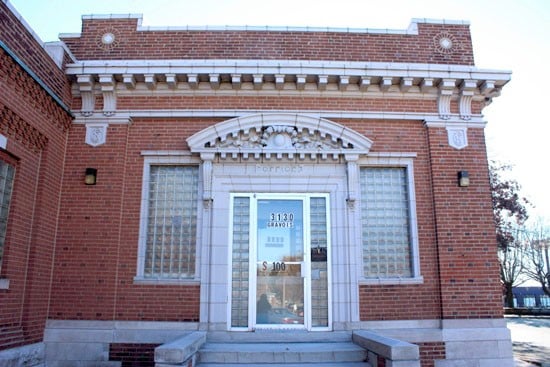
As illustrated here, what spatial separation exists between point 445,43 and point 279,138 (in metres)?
4.28

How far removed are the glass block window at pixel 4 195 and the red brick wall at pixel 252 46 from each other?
10.4 ft

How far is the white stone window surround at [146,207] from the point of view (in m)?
8.18

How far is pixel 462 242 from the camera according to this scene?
848 cm

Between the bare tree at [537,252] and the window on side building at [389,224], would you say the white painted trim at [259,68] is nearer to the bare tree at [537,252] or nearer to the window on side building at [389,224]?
the window on side building at [389,224]

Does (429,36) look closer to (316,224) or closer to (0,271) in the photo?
(316,224)

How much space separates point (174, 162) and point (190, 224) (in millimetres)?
1281

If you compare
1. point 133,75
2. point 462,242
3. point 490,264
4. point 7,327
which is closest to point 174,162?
point 133,75

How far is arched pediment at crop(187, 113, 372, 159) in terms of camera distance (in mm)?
8609

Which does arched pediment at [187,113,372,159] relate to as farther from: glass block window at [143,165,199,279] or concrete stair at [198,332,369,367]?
concrete stair at [198,332,369,367]

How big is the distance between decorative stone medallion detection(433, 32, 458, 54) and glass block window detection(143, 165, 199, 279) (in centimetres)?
581

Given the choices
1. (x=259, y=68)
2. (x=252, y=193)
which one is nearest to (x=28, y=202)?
(x=252, y=193)

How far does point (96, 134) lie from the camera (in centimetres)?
877

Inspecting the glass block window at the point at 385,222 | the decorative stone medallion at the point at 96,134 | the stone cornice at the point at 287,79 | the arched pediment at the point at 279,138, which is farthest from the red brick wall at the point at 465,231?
the decorative stone medallion at the point at 96,134

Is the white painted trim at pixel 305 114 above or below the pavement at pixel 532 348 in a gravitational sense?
above
